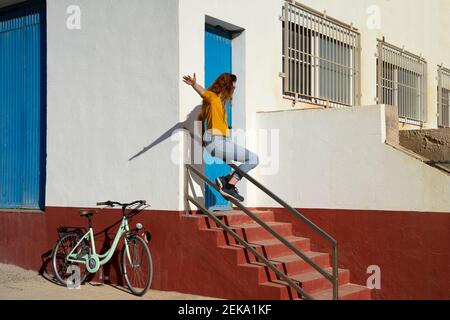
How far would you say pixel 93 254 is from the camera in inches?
294

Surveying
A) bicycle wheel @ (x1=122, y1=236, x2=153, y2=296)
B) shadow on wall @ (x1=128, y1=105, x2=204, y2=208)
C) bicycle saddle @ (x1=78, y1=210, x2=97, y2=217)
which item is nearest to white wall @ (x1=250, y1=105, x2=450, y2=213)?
shadow on wall @ (x1=128, y1=105, x2=204, y2=208)

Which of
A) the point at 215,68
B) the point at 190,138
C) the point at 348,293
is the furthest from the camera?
the point at 215,68

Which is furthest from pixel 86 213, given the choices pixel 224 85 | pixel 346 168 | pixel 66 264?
pixel 346 168

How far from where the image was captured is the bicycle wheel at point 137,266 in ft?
23.1

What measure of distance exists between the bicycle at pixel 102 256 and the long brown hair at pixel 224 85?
1.66m

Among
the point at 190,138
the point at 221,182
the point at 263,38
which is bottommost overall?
the point at 221,182

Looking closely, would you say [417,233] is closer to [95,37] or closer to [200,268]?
[200,268]

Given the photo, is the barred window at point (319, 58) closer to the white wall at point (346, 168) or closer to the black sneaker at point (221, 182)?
the white wall at point (346, 168)

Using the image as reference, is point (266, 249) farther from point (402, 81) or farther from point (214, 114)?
point (402, 81)

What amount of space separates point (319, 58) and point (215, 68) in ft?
7.16

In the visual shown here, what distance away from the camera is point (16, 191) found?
30.4 feet

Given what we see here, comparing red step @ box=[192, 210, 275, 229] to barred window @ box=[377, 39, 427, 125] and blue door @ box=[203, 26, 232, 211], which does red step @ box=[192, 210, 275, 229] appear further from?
barred window @ box=[377, 39, 427, 125]

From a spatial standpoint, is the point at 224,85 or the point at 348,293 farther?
the point at 224,85

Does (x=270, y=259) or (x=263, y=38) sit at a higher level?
(x=263, y=38)
